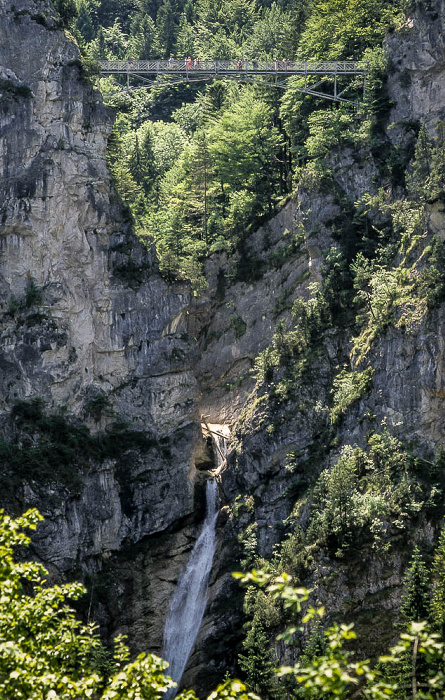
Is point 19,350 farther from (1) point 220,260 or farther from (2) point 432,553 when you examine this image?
(2) point 432,553

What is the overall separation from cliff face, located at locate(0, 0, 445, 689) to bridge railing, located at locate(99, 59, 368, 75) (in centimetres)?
313

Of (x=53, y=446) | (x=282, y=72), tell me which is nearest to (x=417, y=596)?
(x=53, y=446)

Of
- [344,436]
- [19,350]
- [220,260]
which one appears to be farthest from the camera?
[220,260]

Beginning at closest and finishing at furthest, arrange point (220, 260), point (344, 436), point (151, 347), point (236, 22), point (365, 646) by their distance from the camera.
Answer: point (365, 646) < point (344, 436) < point (151, 347) < point (220, 260) < point (236, 22)

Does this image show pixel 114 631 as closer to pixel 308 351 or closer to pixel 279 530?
pixel 279 530

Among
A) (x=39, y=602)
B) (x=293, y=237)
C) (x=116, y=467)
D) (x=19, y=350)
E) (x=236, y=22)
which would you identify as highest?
(x=236, y=22)

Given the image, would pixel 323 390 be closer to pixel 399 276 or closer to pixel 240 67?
pixel 399 276

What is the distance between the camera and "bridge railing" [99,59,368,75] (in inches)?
2183

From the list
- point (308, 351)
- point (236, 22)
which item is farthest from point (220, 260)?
point (236, 22)

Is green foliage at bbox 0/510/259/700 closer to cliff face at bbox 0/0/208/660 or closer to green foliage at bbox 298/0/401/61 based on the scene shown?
cliff face at bbox 0/0/208/660

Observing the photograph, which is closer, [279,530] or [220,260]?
[279,530]

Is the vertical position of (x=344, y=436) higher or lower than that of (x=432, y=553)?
higher

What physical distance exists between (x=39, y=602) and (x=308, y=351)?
109 feet

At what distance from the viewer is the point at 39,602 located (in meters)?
17.0
